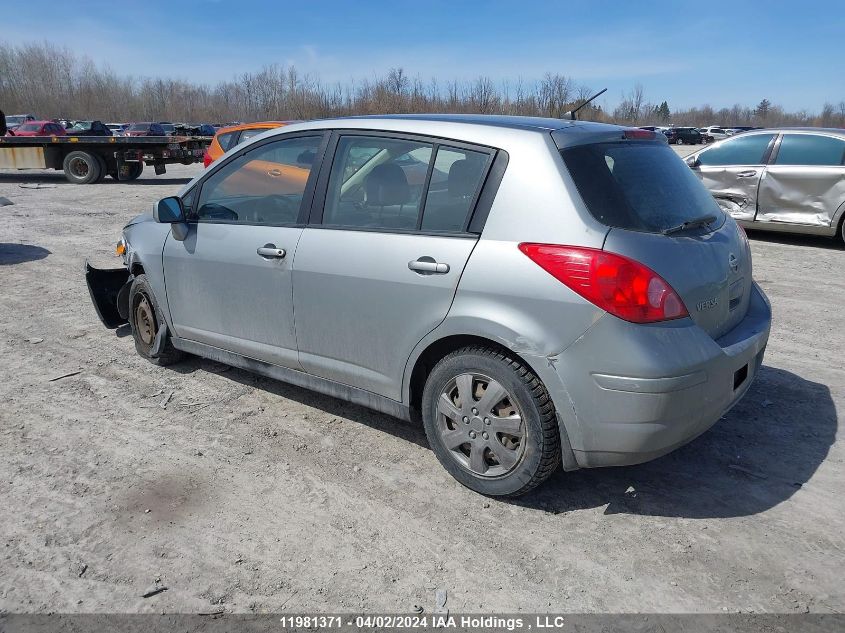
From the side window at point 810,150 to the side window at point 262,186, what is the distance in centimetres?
825

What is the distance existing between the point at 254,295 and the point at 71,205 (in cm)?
1237

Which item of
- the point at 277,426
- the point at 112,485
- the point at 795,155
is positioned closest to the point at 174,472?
the point at 112,485

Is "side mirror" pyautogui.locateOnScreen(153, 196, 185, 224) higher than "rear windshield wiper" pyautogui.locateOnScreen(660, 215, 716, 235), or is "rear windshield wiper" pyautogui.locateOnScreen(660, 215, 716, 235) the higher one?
"rear windshield wiper" pyautogui.locateOnScreen(660, 215, 716, 235)

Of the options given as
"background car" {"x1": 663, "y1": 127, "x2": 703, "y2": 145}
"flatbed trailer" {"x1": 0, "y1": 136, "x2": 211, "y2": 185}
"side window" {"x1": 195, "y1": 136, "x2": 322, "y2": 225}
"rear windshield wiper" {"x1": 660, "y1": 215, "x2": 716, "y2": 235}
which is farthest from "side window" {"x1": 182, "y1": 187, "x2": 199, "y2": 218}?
"background car" {"x1": 663, "y1": 127, "x2": 703, "y2": 145}

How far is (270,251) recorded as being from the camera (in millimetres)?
3889

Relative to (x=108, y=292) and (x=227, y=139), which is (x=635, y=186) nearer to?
(x=108, y=292)

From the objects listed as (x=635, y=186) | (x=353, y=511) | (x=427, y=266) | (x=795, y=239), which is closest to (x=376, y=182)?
(x=427, y=266)

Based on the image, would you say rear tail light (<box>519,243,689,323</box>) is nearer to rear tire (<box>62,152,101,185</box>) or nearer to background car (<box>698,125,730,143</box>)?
rear tire (<box>62,152,101,185</box>)

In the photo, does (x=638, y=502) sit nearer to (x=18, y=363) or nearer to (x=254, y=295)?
(x=254, y=295)

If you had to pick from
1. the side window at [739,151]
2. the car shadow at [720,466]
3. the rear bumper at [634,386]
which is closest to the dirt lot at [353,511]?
the car shadow at [720,466]

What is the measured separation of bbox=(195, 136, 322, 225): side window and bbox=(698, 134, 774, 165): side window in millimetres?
8248

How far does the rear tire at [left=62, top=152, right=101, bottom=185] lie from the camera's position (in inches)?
747

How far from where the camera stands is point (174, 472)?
358 cm

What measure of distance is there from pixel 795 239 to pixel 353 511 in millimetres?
9517
